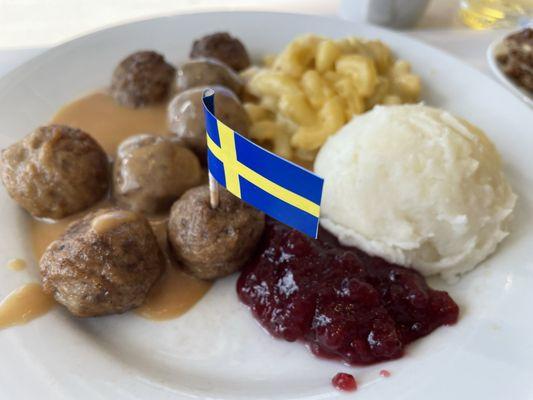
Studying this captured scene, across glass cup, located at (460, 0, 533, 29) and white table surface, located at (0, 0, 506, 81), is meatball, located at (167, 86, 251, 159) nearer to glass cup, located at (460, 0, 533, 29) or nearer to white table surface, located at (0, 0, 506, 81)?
white table surface, located at (0, 0, 506, 81)

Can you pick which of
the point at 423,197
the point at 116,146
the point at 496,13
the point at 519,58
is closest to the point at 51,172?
the point at 116,146

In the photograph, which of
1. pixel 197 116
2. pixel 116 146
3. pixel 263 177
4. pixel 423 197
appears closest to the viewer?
Result: pixel 263 177

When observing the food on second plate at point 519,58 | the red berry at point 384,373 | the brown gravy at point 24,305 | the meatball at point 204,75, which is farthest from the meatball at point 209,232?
the food on second plate at point 519,58

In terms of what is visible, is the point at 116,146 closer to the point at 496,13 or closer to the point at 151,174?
the point at 151,174

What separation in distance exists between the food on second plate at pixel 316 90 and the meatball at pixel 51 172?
790 millimetres

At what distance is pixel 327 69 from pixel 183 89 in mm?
724

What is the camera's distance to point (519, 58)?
2832 millimetres

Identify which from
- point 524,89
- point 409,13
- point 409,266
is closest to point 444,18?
point 409,13

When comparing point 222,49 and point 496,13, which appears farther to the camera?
point 496,13

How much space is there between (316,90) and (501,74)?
103 centimetres

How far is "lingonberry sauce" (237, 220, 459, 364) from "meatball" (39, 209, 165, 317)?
387mm

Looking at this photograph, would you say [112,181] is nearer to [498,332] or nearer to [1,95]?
[1,95]

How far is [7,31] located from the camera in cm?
357

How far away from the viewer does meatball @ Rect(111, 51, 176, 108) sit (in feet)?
8.56
